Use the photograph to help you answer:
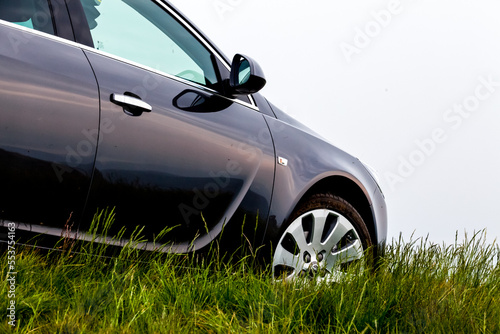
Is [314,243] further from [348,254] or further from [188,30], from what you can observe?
[188,30]

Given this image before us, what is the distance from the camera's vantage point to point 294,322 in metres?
2.34

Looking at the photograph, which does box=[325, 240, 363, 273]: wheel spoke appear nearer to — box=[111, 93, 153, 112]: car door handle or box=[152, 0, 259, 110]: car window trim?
box=[152, 0, 259, 110]: car window trim

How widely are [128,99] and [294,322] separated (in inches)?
46.1

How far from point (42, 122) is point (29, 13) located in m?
0.55

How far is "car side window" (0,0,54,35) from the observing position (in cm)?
258

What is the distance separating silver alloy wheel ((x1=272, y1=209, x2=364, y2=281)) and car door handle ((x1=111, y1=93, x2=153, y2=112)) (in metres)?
1.05

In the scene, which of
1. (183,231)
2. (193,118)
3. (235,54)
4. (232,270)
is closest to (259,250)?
(232,270)

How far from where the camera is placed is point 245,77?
326cm

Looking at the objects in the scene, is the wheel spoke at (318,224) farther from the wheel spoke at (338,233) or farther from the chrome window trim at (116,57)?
the chrome window trim at (116,57)

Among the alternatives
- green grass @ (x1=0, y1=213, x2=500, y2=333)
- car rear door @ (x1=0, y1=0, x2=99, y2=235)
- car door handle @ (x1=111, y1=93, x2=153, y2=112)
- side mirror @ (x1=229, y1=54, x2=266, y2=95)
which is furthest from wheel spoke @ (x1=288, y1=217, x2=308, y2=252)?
car rear door @ (x1=0, y1=0, x2=99, y2=235)

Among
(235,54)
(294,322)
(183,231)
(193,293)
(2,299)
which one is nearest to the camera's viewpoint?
(2,299)

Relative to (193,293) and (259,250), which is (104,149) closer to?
(193,293)

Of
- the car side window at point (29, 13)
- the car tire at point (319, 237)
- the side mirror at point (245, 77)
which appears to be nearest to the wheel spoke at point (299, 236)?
the car tire at point (319, 237)

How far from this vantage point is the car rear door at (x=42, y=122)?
2342mm
